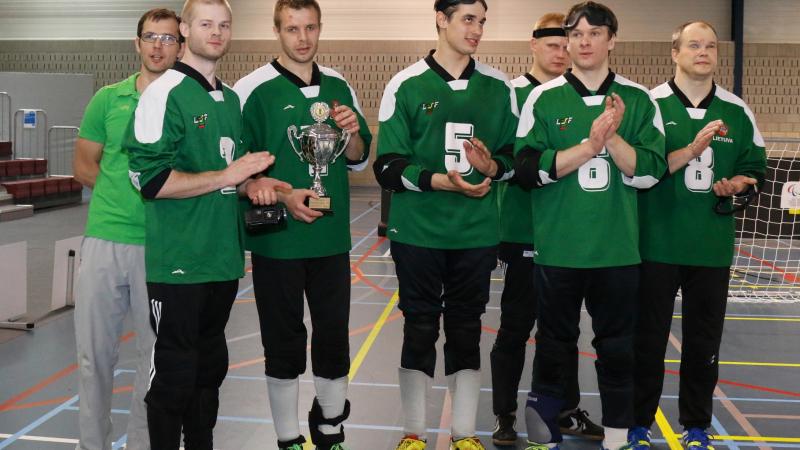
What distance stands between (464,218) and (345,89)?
33.1 inches

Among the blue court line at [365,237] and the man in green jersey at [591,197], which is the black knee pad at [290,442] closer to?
the man in green jersey at [591,197]

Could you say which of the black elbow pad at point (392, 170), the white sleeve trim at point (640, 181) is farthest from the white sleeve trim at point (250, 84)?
the white sleeve trim at point (640, 181)

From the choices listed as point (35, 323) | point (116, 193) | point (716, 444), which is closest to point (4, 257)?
point (35, 323)

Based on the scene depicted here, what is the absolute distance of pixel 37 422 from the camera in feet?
15.0

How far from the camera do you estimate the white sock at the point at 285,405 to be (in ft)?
12.3


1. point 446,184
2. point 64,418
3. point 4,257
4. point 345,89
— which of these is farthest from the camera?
point 4,257

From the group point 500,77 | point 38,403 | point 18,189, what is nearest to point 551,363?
point 500,77

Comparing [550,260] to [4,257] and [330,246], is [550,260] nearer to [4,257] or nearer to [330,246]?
[330,246]

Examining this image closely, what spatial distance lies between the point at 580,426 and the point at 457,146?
1778 mm

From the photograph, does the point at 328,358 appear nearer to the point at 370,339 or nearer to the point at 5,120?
the point at 370,339

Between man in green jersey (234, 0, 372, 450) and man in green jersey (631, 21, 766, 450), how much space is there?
1.51 m

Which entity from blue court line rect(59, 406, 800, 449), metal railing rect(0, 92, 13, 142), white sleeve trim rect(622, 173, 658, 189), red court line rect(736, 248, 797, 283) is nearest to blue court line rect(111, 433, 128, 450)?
blue court line rect(59, 406, 800, 449)

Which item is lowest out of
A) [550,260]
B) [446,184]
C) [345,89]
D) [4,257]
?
[4,257]

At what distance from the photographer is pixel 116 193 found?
11.9 feet
